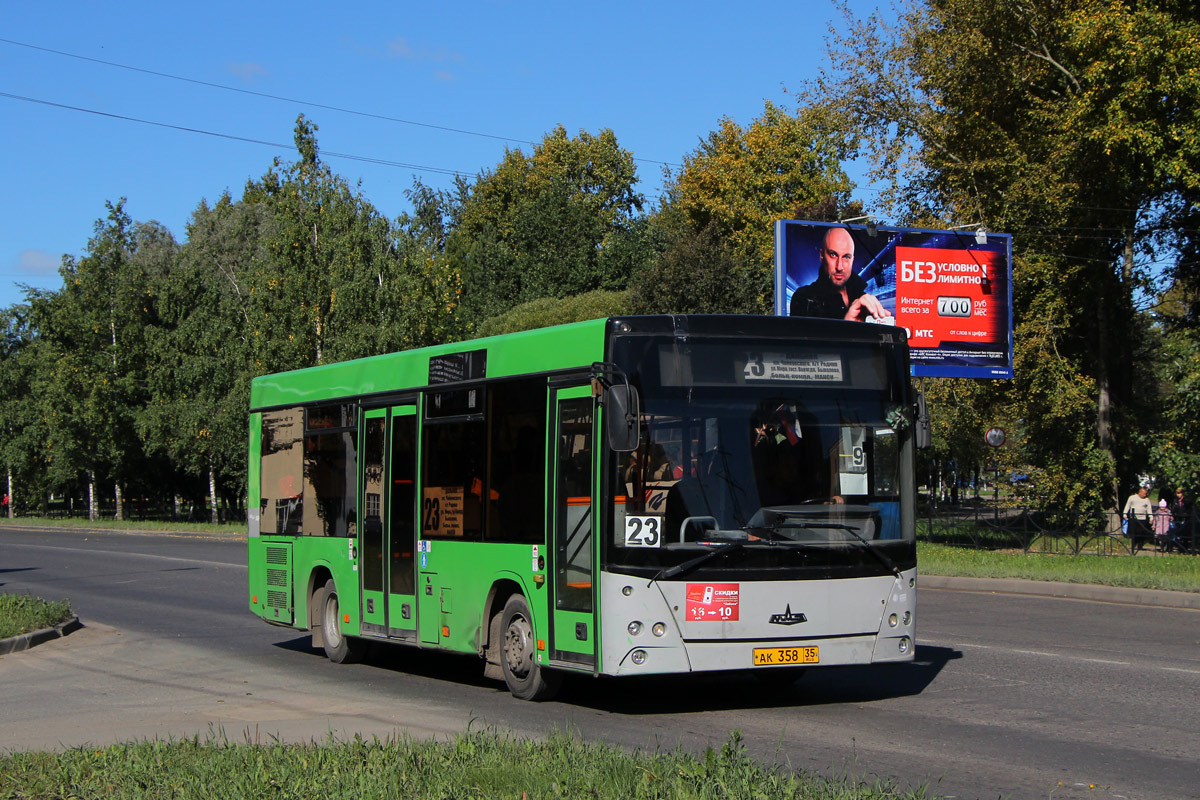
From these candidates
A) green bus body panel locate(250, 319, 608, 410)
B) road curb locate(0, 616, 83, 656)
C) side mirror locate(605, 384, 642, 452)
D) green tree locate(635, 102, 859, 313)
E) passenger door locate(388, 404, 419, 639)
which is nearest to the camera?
side mirror locate(605, 384, 642, 452)

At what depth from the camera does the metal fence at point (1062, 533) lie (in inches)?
1072

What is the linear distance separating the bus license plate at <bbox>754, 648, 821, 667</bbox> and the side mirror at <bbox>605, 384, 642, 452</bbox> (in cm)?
186

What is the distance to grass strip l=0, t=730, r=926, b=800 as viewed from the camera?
604cm

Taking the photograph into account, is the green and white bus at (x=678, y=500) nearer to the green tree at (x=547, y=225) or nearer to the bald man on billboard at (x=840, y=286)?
the bald man on billboard at (x=840, y=286)

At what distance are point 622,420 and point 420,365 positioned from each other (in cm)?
400

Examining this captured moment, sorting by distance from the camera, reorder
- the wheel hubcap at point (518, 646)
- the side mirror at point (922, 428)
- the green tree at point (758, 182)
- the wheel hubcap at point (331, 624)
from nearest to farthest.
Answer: the side mirror at point (922, 428), the wheel hubcap at point (518, 646), the wheel hubcap at point (331, 624), the green tree at point (758, 182)

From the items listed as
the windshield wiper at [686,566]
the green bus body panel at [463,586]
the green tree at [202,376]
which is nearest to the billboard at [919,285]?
the green bus body panel at [463,586]

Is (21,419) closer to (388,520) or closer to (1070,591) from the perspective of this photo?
(1070,591)

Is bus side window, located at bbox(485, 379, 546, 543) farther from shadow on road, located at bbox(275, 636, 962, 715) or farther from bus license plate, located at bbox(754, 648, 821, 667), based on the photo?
bus license plate, located at bbox(754, 648, 821, 667)

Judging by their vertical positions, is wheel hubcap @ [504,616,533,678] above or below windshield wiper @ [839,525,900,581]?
below

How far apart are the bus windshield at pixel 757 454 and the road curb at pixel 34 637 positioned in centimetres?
928

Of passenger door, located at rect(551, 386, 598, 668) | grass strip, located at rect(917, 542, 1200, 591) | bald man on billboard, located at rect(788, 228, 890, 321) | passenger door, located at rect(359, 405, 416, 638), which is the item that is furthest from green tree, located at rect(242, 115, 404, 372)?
passenger door, located at rect(551, 386, 598, 668)

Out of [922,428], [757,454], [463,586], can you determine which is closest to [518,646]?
[463,586]

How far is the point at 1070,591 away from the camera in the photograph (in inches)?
832
